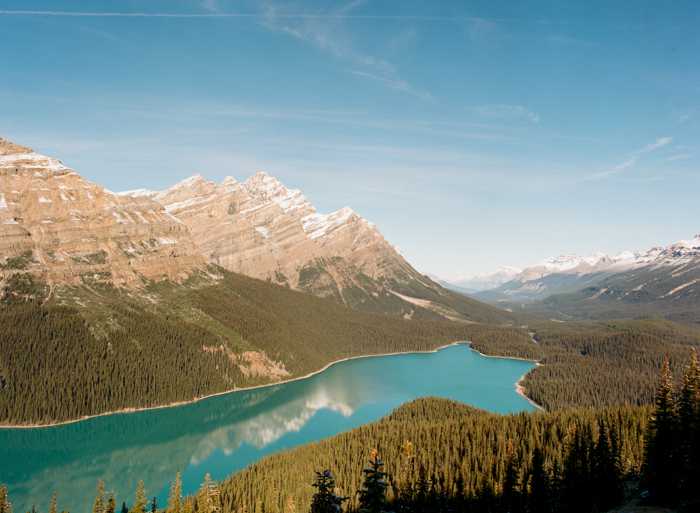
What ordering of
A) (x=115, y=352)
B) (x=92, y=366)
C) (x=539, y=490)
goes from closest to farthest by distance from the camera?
(x=539, y=490) < (x=92, y=366) < (x=115, y=352)

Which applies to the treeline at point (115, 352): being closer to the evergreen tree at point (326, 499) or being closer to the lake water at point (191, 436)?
A: the lake water at point (191, 436)

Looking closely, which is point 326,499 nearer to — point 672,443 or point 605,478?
point 672,443

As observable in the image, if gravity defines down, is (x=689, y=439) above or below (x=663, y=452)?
above

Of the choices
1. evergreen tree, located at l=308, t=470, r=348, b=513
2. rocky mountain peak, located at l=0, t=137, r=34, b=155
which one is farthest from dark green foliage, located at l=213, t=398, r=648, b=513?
rocky mountain peak, located at l=0, t=137, r=34, b=155

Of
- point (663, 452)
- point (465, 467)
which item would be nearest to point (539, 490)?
point (465, 467)

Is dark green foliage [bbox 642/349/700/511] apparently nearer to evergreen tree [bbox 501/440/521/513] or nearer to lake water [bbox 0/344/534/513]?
evergreen tree [bbox 501/440/521/513]

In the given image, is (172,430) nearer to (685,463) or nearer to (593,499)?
(593,499)
